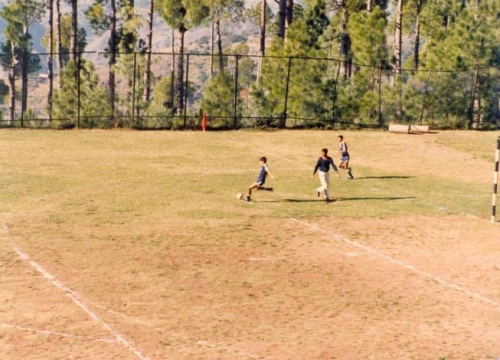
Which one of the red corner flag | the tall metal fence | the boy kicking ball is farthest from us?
the tall metal fence

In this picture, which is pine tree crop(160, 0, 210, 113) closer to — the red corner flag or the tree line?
the tree line

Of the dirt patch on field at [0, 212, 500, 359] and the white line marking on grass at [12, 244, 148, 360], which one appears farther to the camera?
the dirt patch on field at [0, 212, 500, 359]

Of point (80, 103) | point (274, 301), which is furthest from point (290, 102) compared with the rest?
point (274, 301)

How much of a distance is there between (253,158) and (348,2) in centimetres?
2946

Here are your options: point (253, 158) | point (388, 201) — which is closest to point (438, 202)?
point (388, 201)

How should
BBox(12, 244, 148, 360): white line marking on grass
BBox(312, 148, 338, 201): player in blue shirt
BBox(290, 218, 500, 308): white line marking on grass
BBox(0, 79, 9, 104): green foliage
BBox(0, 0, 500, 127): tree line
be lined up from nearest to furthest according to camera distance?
BBox(12, 244, 148, 360): white line marking on grass < BBox(290, 218, 500, 308): white line marking on grass < BBox(312, 148, 338, 201): player in blue shirt < BBox(0, 0, 500, 127): tree line < BBox(0, 79, 9, 104): green foliage

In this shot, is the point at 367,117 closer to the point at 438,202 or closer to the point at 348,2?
the point at 348,2

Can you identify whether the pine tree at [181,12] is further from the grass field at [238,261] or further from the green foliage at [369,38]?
the grass field at [238,261]

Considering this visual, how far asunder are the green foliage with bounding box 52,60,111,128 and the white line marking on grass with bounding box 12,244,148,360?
2674 cm

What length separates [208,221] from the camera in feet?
75.0

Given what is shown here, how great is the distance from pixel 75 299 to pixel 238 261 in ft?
15.3

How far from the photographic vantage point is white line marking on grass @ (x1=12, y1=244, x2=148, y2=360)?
12992 millimetres

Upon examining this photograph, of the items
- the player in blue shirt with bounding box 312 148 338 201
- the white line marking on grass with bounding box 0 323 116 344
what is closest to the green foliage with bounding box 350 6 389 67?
the player in blue shirt with bounding box 312 148 338 201

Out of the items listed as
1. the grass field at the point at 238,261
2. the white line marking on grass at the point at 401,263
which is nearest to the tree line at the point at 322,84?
the grass field at the point at 238,261
